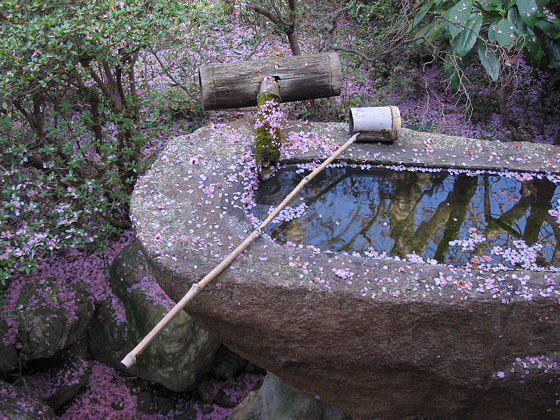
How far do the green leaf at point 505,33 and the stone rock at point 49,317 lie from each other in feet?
12.1

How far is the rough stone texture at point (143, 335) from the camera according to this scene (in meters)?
2.96

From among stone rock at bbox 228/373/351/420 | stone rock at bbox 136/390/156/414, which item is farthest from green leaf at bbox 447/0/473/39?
stone rock at bbox 136/390/156/414

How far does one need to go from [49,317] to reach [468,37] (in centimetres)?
379

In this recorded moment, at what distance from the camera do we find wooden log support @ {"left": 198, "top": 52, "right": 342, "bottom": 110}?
3053 mm

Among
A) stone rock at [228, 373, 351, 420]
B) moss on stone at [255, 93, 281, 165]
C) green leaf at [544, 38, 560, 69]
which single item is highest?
green leaf at [544, 38, 560, 69]

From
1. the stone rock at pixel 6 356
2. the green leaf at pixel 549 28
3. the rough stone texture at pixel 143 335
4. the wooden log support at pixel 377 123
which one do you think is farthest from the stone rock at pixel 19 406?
the green leaf at pixel 549 28

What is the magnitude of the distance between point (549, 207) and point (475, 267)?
854 millimetres

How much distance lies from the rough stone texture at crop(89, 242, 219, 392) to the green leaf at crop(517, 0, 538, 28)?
3.47m

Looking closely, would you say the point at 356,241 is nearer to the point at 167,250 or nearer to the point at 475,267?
the point at 475,267

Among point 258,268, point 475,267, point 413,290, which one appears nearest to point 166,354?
point 258,268

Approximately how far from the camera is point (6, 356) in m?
2.99

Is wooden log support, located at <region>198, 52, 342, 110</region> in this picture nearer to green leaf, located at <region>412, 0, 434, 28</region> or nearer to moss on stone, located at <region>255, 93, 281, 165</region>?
moss on stone, located at <region>255, 93, 281, 165</region>

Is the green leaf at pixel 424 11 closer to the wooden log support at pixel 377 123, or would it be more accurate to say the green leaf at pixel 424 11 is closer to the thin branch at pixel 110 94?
the wooden log support at pixel 377 123

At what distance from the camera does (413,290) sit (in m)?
1.96
